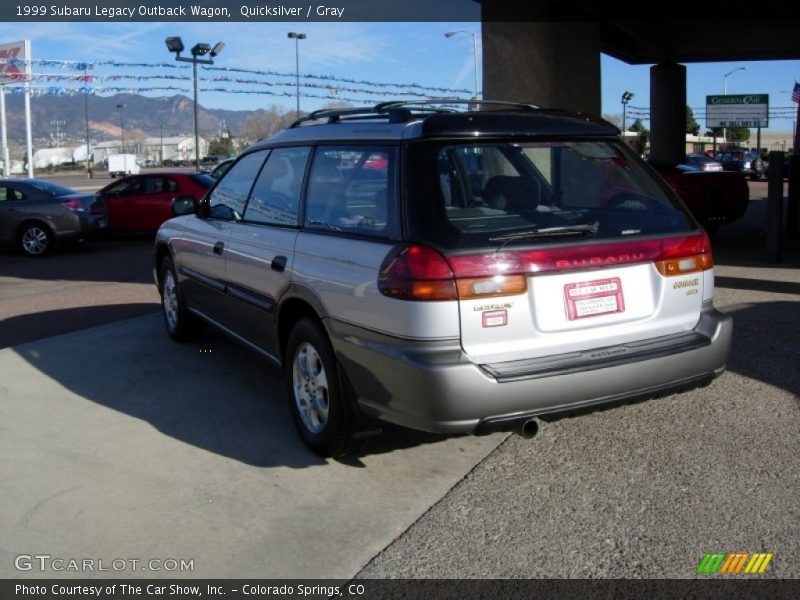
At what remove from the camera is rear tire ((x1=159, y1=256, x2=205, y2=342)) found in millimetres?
7102

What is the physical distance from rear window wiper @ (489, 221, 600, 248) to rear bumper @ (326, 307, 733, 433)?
0.54 metres

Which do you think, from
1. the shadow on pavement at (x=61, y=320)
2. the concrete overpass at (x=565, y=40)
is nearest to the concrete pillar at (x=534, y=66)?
the concrete overpass at (x=565, y=40)

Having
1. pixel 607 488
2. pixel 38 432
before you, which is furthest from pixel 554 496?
pixel 38 432

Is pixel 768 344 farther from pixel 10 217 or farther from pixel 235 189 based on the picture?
pixel 10 217

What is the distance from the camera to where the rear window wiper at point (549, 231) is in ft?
12.7

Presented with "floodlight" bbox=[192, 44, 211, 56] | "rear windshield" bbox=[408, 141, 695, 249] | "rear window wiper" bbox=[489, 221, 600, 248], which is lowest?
"rear window wiper" bbox=[489, 221, 600, 248]

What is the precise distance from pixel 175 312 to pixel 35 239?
9.46 metres

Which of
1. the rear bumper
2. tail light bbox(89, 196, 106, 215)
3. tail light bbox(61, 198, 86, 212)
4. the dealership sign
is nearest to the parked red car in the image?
tail light bbox(89, 196, 106, 215)

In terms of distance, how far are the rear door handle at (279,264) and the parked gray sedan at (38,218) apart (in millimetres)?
11803

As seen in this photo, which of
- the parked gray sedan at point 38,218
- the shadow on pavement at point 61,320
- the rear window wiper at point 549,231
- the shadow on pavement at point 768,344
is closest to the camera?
the rear window wiper at point 549,231

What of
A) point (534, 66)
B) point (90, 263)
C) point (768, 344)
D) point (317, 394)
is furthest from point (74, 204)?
point (768, 344)

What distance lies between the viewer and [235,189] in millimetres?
6027

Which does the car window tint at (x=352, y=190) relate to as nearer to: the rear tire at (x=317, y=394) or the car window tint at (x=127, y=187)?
the rear tire at (x=317, y=394)

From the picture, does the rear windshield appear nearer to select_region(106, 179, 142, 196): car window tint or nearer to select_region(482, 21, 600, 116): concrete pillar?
select_region(482, 21, 600, 116): concrete pillar
